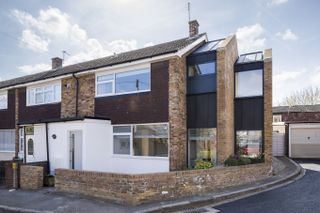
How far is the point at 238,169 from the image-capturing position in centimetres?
989

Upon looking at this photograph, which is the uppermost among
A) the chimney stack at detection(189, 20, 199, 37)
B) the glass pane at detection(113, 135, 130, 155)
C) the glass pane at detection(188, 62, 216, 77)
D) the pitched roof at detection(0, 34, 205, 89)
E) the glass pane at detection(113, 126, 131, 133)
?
the chimney stack at detection(189, 20, 199, 37)

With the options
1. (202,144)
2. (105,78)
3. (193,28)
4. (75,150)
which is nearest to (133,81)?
(105,78)

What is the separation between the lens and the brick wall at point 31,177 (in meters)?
10.3

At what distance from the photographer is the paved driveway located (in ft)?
23.9

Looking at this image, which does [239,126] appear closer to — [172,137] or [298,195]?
[172,137]

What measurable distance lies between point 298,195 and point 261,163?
2579mm

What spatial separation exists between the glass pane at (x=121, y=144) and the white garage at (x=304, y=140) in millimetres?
14310

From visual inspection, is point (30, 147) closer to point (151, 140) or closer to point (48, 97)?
point (48, 97)

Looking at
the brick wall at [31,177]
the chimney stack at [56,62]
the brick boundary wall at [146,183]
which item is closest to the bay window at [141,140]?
the brick boundary wall at [146,183]

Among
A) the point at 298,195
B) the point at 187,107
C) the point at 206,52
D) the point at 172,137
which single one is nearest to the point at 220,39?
the point at 206,52

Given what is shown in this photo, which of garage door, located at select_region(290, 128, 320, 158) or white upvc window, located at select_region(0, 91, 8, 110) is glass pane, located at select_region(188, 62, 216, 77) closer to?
garage door, located at select_region(290, 128, 320, 158)

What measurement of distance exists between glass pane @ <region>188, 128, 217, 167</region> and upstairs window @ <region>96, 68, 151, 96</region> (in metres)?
2.90

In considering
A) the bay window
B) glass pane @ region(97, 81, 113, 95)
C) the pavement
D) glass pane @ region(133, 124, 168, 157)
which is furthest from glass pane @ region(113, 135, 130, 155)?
the pavement

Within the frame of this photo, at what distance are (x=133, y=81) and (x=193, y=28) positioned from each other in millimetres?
4922
